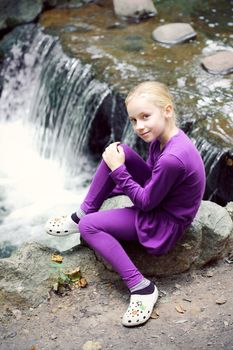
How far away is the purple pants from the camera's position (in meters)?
2.96

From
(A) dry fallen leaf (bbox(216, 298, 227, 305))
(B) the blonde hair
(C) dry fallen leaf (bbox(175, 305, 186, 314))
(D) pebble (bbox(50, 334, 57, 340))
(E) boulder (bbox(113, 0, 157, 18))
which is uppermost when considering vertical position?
(B) the blonde hair

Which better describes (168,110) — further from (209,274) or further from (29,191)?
(29,191)

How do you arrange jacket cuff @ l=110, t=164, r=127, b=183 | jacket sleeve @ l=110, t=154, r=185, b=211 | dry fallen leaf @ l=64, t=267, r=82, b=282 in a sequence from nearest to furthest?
1. jacket sleeve @ l=110, t=154, r=185, b=211
2. jacket cuff @ l=110, t=164, r=127, b=183
3. dry fallen leaf @ l=64, t=267, r=82, b=282

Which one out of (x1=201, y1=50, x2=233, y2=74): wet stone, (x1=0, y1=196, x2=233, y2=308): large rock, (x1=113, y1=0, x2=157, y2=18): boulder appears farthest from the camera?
(x1=113, y1=0, x2=157, y2=18): boulder

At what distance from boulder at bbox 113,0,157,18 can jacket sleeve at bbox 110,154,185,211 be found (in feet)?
14.5

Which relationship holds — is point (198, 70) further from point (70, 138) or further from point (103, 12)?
point (103, 12)

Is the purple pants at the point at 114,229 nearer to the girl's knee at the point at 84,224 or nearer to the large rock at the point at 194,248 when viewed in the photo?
the girl's knee at the point at 84,224

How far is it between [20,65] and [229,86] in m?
2.73

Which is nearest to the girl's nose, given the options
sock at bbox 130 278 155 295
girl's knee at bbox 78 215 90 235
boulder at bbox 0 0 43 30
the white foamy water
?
girl's knee at bbox 78 215 90 235

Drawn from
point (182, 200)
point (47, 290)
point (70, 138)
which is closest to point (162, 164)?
point (182, 200)

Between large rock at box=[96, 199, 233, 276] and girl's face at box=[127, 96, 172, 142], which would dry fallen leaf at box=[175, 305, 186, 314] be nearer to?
large rock at box=[96, 199, 233, 276]

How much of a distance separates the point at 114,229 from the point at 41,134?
11.2 feet

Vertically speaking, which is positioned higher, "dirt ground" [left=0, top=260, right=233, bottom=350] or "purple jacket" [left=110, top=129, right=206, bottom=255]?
"purple jacket" [left=110, top=129, right=206, bottom=255]

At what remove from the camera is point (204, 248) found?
3205 millimetres
